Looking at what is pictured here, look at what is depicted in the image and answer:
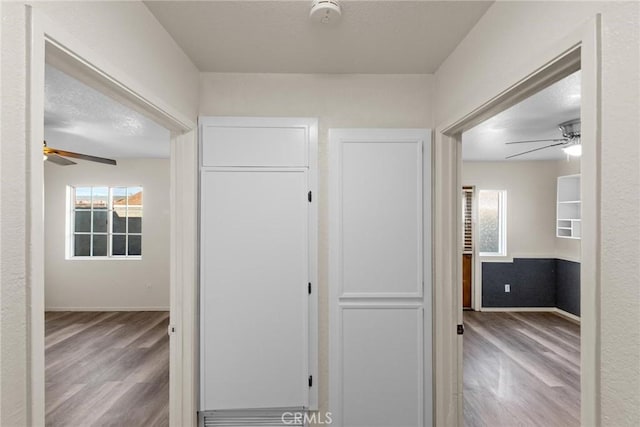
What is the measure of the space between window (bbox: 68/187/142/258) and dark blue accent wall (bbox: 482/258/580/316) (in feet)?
20.0

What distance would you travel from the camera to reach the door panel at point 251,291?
2102 millimetres

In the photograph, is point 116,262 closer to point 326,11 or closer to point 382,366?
point 382,366

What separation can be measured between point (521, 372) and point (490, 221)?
311 centimetres

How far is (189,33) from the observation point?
1.74 meters

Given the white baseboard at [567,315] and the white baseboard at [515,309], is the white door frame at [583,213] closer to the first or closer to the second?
the white baseboard at [515,309]

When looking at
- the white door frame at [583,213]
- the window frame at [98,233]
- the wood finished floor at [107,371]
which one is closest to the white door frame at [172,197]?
the wood finished floor at [107,371]

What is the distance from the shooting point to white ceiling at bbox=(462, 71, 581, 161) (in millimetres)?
2691

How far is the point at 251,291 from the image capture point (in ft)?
6.92

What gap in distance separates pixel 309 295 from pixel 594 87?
1.71 metres

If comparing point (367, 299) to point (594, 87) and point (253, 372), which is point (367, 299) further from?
point (594, 87)

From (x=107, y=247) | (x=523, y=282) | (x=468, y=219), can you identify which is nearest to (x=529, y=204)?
(x=468, y=219)

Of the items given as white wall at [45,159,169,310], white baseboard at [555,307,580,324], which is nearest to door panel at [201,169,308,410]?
white wall at [45,159,169,310]

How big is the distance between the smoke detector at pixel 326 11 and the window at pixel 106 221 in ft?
17.3

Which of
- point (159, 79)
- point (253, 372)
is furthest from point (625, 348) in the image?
point (159, 79)
